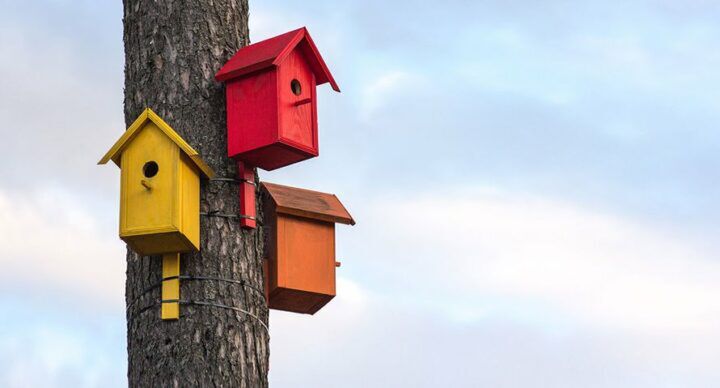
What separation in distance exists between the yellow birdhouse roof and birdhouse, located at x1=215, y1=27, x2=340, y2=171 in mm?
179

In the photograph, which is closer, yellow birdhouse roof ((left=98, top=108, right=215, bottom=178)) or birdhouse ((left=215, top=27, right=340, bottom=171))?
yellow birdhouse roof ((left=98, top=108, right=215, bottom=178))

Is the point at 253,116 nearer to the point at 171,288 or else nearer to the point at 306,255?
the point at 171,288

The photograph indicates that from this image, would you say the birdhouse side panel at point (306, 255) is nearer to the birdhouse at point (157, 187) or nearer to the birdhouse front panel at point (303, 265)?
the birdhouse front panel at point (303, 265)

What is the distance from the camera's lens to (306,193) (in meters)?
5.88

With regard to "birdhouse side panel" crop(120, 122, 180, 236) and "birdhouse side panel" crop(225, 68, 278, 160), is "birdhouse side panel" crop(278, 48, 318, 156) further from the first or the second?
"birdhouse side panel" crop(120, 122, 180, 236)

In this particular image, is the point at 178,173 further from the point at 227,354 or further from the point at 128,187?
the point at 227,354

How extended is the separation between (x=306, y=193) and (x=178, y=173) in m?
1.31

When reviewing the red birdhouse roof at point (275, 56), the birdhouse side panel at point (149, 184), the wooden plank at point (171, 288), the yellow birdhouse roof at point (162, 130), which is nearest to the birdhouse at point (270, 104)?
the red birdhouse roof at point (275, 56)

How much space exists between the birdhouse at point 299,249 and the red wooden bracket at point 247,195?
0.54m

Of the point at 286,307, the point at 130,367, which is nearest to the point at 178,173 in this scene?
the point at 130,367

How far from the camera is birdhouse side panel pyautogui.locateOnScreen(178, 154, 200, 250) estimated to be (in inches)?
182

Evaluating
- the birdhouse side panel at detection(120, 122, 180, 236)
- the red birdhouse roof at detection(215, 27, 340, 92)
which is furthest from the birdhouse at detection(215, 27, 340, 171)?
the birdhouse side panel at detection(120, 122, 180, 236)

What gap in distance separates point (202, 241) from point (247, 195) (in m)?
0.27

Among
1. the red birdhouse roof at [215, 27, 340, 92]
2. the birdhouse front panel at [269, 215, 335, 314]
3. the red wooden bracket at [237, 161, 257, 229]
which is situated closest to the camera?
the red wooden bracket at [237, 161, 257, 229]
